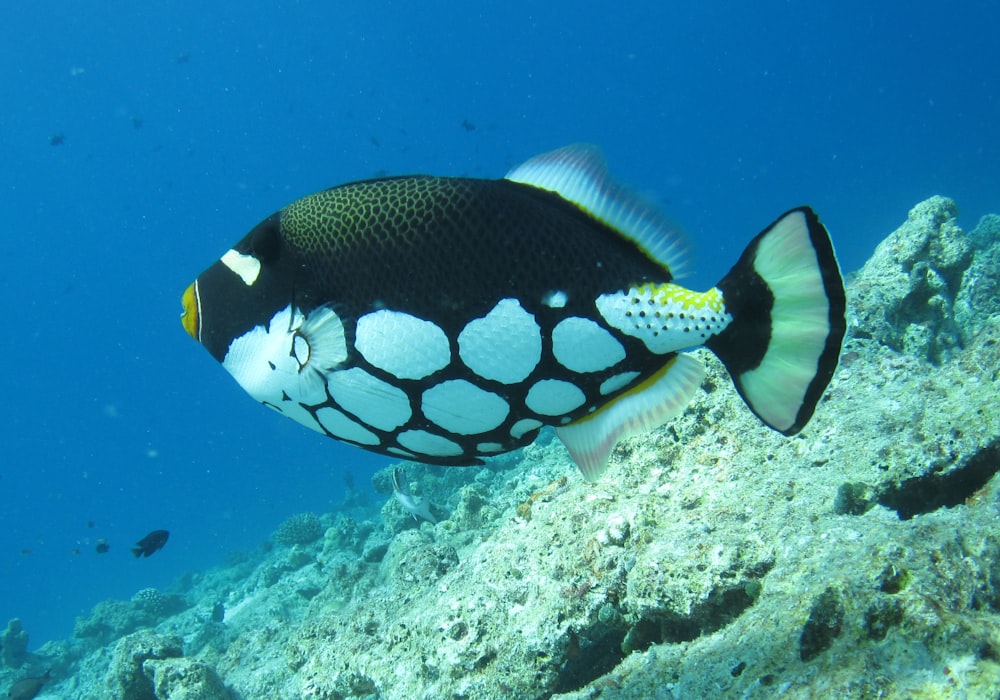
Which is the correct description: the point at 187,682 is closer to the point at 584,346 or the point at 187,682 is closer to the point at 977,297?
the point at 584,346

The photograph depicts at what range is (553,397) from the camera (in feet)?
4.73

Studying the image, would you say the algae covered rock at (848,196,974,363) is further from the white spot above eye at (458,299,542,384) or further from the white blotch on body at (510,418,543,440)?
the white spot above eye at (458,299,542,384)

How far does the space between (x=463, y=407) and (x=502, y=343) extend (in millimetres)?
206

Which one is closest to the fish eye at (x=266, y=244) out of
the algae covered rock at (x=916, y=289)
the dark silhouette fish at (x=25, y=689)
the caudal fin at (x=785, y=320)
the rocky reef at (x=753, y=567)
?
the caudal fin at (x=785, y=320)

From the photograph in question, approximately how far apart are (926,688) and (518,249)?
5.16 ft

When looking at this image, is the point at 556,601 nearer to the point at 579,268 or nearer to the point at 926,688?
the point at 926,688

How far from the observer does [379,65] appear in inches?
3967

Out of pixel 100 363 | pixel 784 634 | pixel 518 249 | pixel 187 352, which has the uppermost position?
pixel 100 363

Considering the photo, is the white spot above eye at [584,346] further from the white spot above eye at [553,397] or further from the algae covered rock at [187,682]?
the algae covered rock at [187,682]

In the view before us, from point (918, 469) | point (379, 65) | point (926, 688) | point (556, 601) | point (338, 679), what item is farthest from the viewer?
point (379, 65)

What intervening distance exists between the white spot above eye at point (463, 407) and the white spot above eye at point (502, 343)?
0.06 meters

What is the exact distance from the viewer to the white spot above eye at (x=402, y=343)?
4.39 ft

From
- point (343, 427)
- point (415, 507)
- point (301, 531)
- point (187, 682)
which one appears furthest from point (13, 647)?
point (343, 427)

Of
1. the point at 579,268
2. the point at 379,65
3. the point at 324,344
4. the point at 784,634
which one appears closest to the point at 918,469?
the point at 784,634
